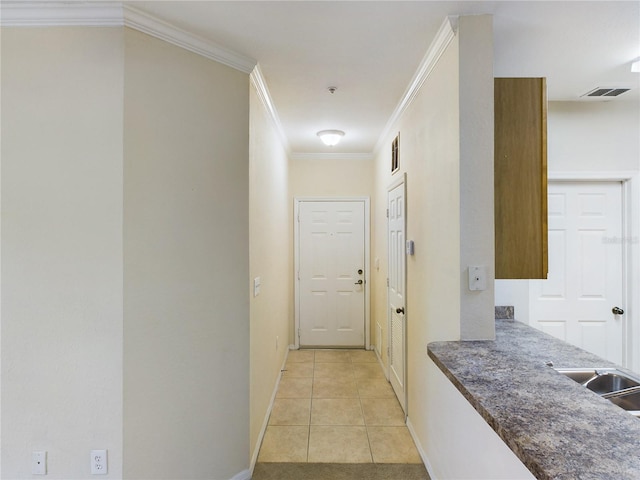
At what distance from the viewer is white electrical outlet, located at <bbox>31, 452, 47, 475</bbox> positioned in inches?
59.9

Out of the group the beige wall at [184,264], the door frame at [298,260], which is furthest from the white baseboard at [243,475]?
the door frame at [298,260]

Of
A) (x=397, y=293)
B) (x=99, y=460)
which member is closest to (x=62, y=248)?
(x=99, y=460)

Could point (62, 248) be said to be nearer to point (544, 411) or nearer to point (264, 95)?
point (264, 95)

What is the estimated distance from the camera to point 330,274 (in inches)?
168

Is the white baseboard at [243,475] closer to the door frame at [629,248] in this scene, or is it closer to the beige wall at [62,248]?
the beige wall at [62,248]

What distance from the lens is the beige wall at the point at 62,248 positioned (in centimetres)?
152

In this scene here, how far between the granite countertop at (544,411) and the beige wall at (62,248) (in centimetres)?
156

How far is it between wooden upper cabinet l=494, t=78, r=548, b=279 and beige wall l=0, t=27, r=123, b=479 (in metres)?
1.87

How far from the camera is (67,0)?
4.88 ft

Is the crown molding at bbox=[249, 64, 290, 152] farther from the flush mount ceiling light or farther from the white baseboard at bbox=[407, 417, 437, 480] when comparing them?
the white baseboard at bbox=[407, 417, 437, 480]

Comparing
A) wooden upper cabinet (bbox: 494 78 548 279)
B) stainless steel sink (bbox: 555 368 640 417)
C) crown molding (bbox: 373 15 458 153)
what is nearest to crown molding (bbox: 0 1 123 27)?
crown molding (bbox: 373 15 458 153)

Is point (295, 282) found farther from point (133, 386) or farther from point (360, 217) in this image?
point (133, 386)

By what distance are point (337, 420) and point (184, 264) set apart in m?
1.80

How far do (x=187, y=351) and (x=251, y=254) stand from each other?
0.67m
